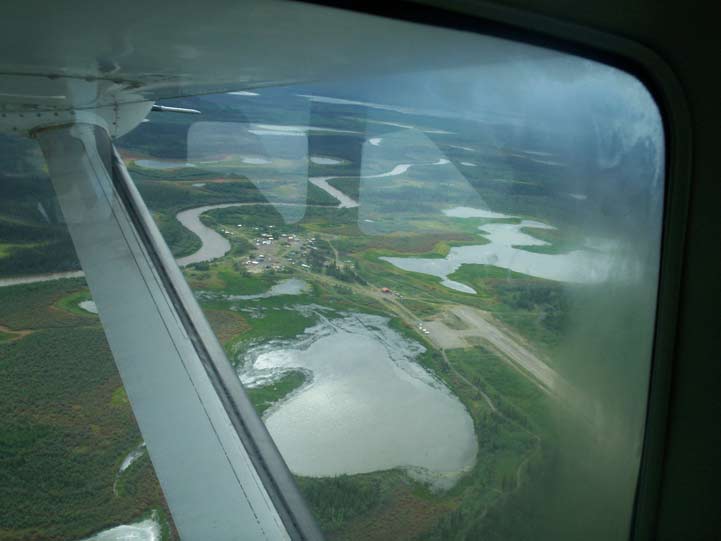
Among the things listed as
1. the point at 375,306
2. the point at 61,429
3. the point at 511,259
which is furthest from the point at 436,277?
the point at 61,429

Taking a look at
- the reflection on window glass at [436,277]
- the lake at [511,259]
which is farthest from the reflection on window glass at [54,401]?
the lake at [511,259]

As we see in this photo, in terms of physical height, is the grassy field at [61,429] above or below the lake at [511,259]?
below

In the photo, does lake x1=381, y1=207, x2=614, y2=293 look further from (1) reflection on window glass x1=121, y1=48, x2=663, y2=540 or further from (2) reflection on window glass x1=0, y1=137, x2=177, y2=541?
(2) reflection on window glass x1=0, y1=137, x2=177, y2=541

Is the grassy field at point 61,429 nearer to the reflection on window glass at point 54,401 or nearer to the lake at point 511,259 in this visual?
the reflection on window glass at point 54,401

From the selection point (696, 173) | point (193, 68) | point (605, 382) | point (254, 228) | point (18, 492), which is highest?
point (193, 68)

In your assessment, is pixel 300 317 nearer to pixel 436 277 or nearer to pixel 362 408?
pixel 362 408

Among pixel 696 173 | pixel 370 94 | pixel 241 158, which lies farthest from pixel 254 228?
pixel 696 173

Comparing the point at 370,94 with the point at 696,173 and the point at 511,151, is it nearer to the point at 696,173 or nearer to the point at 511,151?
the point at 511,151
